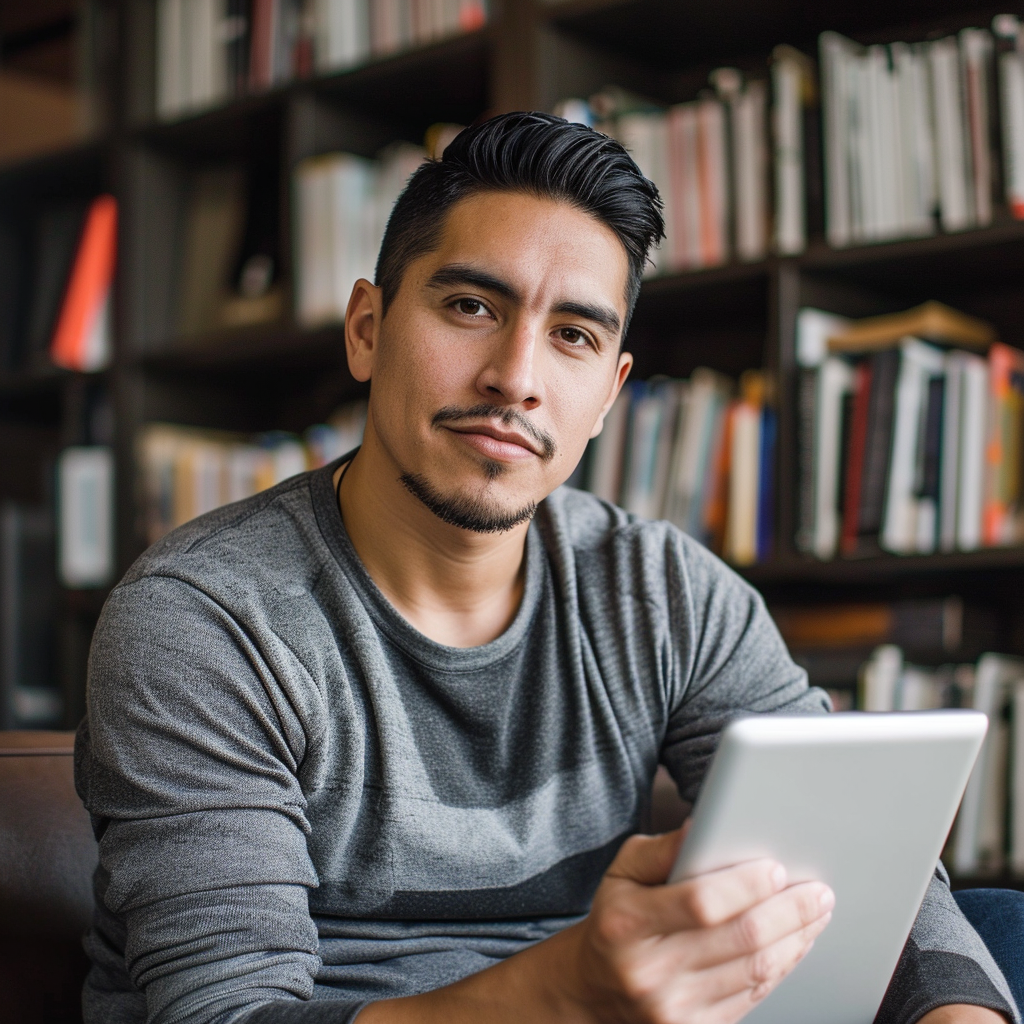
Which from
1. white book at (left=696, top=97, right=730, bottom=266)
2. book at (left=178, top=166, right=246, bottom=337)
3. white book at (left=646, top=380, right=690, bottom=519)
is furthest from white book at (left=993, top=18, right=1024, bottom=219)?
book at (left=178, top=166, right=246, bottom=337)

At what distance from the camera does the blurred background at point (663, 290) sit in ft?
5.51

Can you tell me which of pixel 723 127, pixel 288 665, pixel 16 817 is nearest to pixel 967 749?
pixel 288 665

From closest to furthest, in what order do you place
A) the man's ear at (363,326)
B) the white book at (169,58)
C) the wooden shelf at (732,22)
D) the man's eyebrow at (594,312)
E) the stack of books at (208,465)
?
the man's eyebrow at (594,312)
the man's ear at (363,326)
the wooden shelf at (732,22)
the stack of books at (208,465)
the white book at (169,58)

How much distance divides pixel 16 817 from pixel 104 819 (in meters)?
0.20

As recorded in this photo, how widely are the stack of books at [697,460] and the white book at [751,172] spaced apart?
0.70 ft

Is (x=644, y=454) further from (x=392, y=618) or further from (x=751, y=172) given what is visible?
(x=392, y=618)

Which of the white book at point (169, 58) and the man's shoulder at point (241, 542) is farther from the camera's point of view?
the white book at point (169, 58)

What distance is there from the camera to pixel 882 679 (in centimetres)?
170

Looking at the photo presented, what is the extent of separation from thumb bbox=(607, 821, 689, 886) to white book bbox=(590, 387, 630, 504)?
4.31 feet

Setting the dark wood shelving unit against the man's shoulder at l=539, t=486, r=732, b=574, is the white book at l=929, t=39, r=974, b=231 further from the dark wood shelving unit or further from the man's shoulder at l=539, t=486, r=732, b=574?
the man's shoulder at l=539, t=486, r=732, b=574

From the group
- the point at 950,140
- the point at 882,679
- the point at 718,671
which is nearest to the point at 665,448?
the point at 882,679

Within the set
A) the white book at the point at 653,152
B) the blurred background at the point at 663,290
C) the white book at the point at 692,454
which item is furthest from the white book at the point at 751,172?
the white book at the point at 692,454

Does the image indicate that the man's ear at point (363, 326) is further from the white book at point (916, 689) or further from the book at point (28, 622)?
the book at point (28, 622)

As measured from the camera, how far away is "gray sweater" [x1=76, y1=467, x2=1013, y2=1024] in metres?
0.81
